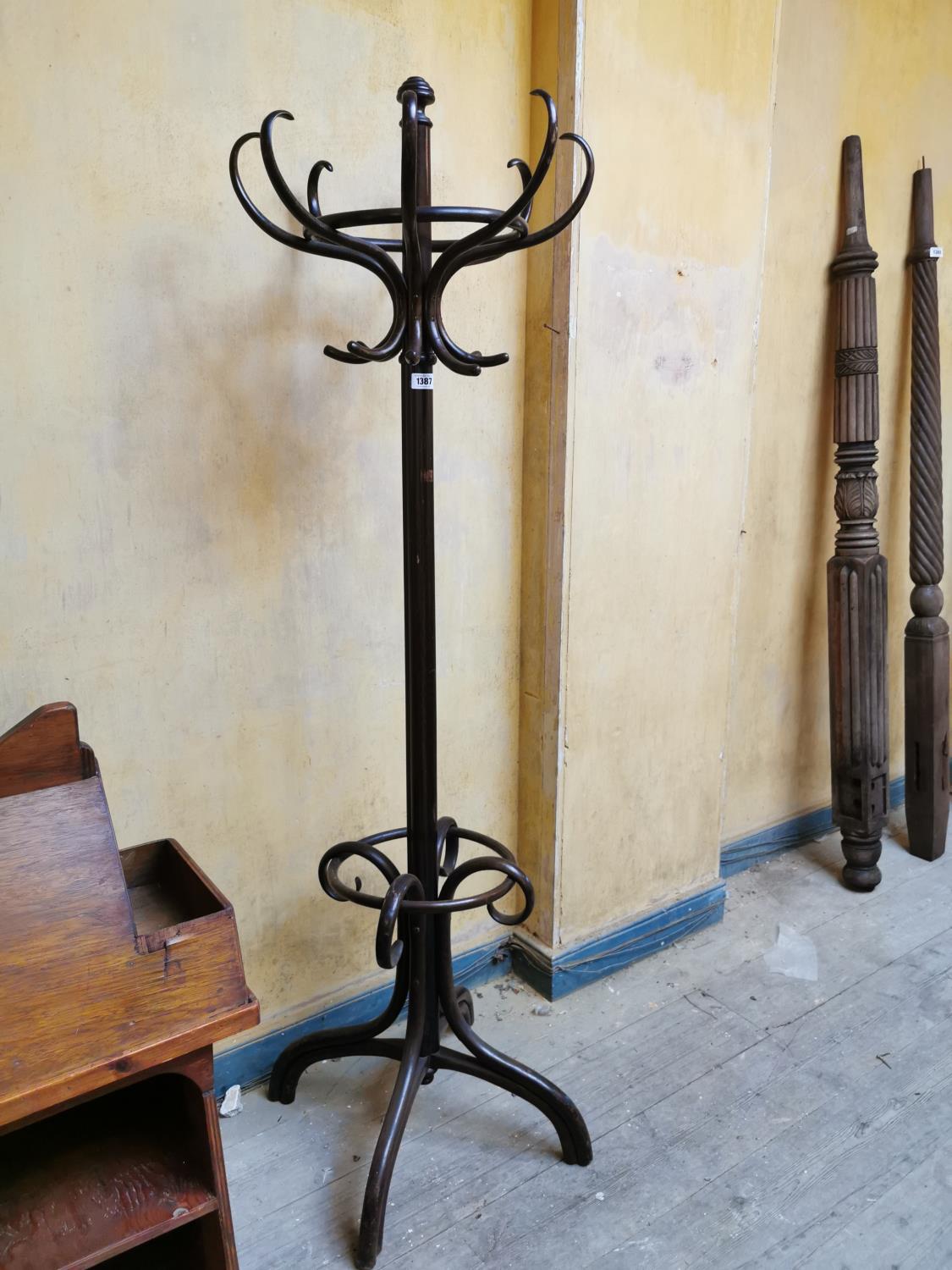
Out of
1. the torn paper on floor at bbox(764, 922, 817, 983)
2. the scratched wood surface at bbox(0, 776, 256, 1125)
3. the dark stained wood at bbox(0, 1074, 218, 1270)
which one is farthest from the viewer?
the torn paper on floor at bbox(764, 922, 817, 983)

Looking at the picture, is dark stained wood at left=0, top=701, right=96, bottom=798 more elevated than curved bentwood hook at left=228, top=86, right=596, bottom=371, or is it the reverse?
curved bentwood hook at left=228, top=86, right=596, bottom=371

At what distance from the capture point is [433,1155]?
1.60 metres

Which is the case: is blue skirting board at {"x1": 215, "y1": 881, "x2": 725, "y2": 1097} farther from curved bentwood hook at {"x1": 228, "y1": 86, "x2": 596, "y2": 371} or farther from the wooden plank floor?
curved bentwood hook at {"x1": 228, "y1": 86, "x2": 596, "y2": 371}

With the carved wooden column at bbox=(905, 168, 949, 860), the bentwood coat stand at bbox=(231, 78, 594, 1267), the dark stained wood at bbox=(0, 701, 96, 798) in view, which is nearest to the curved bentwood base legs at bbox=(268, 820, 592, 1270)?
the bentwood coat stand at bbox=(231, 78, 594, 1267)

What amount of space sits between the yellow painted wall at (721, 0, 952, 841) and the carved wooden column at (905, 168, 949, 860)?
0.07 metres

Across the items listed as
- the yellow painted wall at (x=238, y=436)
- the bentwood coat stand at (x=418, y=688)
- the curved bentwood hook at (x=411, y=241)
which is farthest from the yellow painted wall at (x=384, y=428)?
the curved bentwood hook at (x=411, y=241)

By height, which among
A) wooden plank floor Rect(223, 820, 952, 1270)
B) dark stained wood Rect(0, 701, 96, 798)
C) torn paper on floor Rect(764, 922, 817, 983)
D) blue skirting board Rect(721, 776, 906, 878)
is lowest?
torn paper on floor Rect(764, 922, 817, 983)

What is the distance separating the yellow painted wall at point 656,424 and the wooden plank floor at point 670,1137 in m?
0.28

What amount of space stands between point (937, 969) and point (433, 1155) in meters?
1.37

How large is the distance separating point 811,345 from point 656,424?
0.86 metres

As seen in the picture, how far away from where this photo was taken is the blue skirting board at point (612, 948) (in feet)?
6.76

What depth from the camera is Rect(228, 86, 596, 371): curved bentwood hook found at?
1.20 m

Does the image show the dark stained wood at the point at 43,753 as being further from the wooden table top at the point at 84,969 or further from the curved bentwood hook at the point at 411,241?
the curved bentwood hook at the point at 411,241

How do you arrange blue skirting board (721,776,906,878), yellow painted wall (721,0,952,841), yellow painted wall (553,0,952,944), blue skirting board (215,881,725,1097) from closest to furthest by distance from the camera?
blue skirting board (215,881,725,1097) → yellow painted wall (553,0,952,944) → yellow painted wall (721,0,952,841) → blue skirting board (721,776,906,878)
